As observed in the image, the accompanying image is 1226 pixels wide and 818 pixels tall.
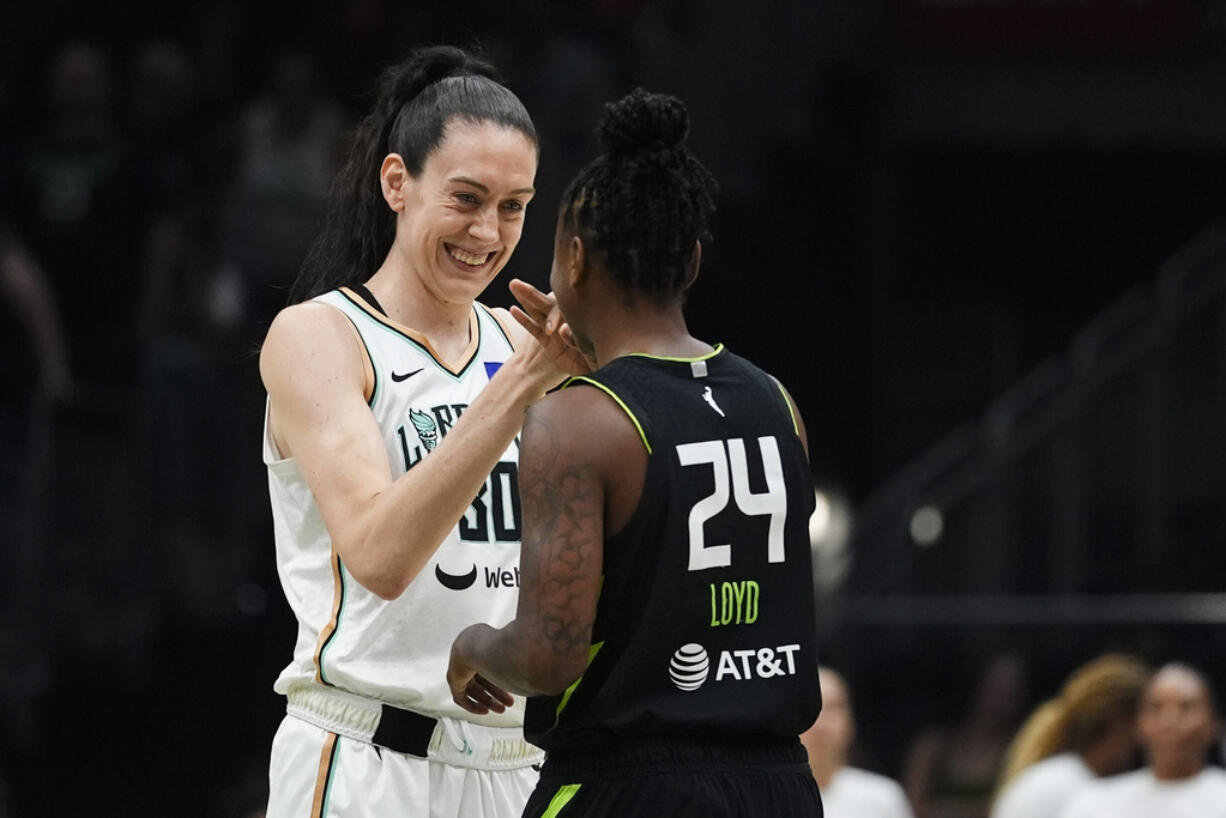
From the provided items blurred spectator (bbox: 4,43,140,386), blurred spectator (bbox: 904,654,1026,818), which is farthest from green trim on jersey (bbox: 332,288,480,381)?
blurred spectator (bbox: 904,654,1026,818)

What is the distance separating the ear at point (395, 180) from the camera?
3.55m

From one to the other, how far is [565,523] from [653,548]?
0.13 m

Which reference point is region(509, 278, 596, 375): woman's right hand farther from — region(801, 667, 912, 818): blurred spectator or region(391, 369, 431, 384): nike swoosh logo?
region(801, 667, 912, 818): blurred spectator

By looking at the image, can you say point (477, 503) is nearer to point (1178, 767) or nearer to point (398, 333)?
point (398, 333)

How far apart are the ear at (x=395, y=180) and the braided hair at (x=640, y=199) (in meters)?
0.77

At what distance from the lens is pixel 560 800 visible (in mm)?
2797

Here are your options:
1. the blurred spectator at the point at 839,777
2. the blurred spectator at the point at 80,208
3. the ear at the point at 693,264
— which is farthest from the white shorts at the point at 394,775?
the blurred spectator at the point at 80,208

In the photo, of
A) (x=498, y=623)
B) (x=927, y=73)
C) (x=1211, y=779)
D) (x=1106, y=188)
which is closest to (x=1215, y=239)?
(x=1106, y=188)

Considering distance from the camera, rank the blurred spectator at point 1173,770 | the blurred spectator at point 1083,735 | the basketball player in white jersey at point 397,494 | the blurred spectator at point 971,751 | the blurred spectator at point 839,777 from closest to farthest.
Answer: the basketball player in white jersey at point 397,494 < the blurred spectator at point 839,777 < the blurred spectator at point 1173,770 < the blurred spectator at point 1083,735 < the blurred spectator at point 971,751

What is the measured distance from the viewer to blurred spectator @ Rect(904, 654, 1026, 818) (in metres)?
8.32

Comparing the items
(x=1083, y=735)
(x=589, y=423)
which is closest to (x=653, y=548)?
(x=589, y=423)

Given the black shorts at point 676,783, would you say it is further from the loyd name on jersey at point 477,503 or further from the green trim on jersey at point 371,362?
the green trim on jersey at point 371,362

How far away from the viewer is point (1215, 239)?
10.8 metres

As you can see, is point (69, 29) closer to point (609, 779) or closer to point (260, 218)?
point (260, 218)
